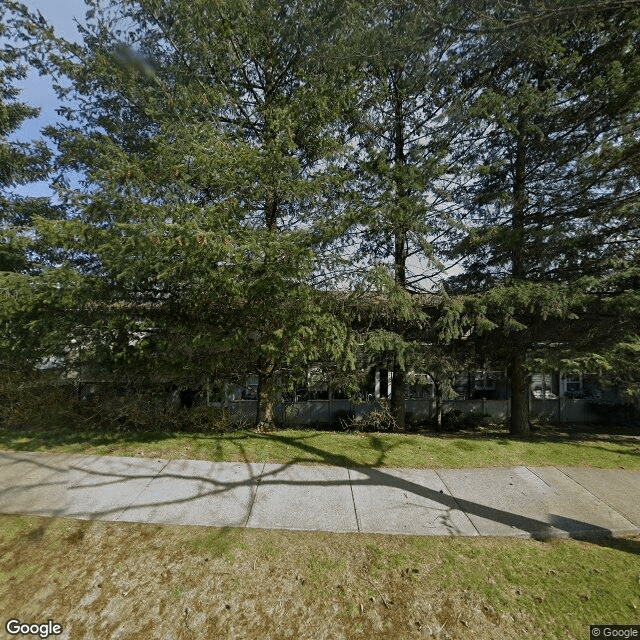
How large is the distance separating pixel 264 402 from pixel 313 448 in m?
2.09

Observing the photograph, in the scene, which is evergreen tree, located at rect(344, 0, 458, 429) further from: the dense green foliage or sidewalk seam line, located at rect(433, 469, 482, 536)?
sidewalk seam line, located at rect(433, 469, 482, 536)

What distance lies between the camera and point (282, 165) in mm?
6375

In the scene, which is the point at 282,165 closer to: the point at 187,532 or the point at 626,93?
the point at 187,532

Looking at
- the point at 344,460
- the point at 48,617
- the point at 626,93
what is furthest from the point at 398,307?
the point at 48,617

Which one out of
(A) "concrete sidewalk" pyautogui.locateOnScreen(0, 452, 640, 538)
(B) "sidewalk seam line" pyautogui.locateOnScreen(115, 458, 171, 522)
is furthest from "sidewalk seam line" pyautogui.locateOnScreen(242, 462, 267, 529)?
(B) "sidewalk seam line" pyautogui.locateOnScreen(115, 458, 171, 522)

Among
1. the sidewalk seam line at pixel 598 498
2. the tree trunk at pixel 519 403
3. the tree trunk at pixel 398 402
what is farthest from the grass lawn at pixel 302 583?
the tree trunk at pixel 519 403

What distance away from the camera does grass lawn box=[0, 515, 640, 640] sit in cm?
291

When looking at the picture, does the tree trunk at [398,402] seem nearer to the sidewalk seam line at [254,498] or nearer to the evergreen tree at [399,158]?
the evergreen tree at [399,158]

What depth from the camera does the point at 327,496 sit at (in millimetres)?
4887

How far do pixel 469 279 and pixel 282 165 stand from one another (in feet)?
19.2

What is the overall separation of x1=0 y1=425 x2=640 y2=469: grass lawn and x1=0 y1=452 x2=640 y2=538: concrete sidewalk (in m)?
0.31

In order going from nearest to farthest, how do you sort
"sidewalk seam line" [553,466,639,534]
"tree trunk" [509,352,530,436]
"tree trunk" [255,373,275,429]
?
"sidewalk seam line" [553,466,639,534]
"tree trunk" [255,373,275,429]
"tree trunk" [509,352,530,436]

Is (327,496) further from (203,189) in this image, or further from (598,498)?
(203,189)

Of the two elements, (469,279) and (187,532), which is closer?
(187,532)
